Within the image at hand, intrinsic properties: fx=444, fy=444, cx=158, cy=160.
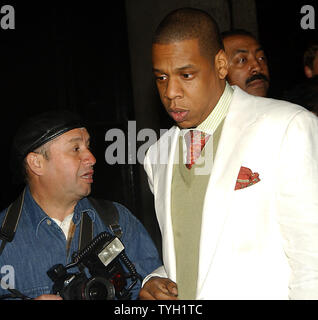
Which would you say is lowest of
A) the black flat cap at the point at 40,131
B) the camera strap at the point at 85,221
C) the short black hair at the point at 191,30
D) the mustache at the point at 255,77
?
the camera strap at the point at 85,221

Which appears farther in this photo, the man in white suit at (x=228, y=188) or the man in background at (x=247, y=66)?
the man in background at (x=247, y=66)

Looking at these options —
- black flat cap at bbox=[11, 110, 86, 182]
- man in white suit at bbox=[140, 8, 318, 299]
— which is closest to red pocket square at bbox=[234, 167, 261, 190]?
man in white suit at bbox=[140, 8, 318, 299]

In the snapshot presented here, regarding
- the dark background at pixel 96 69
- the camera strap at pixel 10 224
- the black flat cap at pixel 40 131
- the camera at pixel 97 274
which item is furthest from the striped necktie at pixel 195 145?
the dark background at pixel 96 69

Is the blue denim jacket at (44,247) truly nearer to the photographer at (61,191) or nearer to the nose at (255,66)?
the photographer at (61,191)

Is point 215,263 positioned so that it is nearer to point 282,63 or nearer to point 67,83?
point 67,83

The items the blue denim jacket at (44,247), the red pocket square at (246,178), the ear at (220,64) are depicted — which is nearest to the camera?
the red pocket square at (246,178)

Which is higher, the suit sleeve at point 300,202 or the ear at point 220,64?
the ear at point 220,64

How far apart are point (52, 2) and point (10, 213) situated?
239 centimetres

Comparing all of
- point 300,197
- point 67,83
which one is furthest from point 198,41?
point 67,83

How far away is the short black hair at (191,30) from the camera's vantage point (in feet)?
5.55

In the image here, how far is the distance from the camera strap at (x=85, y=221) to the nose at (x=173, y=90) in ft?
3.17

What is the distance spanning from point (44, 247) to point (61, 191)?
32 centimetres

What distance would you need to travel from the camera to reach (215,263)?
1.54 m

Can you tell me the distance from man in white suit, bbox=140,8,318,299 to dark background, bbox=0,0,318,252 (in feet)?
7.17
